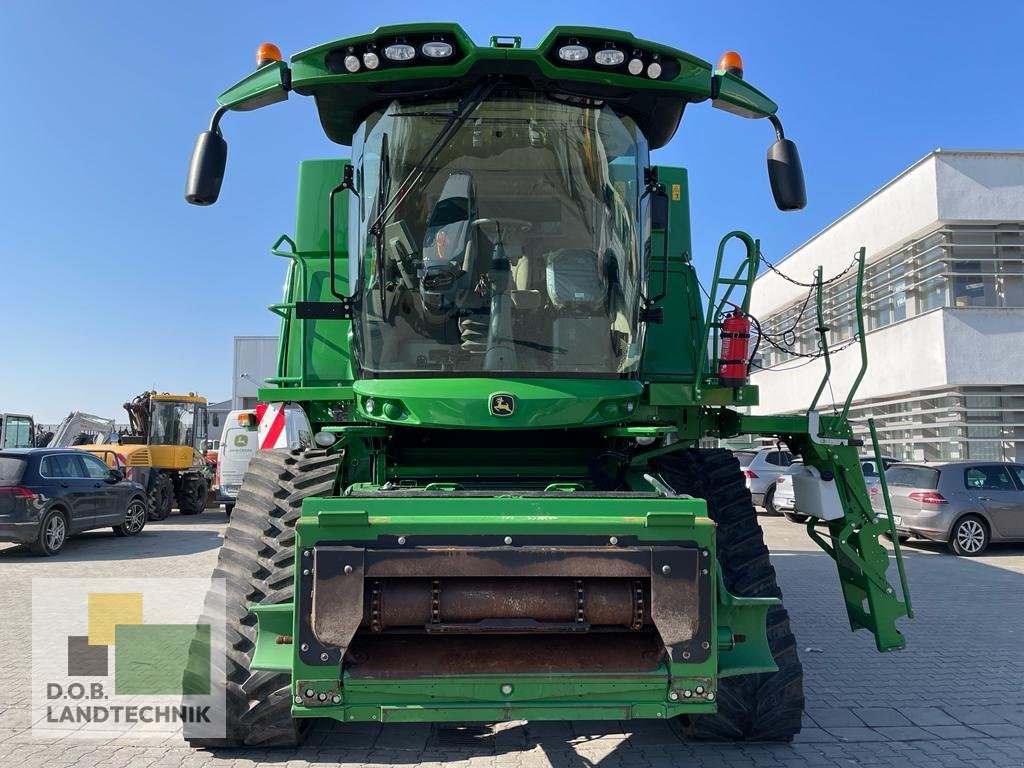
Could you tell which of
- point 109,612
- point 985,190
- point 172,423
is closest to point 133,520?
point 172,423

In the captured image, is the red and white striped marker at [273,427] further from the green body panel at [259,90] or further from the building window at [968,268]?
the building window at [968,268]

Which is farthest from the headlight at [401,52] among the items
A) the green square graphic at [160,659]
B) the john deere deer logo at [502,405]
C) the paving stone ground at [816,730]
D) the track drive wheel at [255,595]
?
the paving stone ground at [816,730]

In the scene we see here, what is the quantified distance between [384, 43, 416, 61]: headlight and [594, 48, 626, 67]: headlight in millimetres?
899

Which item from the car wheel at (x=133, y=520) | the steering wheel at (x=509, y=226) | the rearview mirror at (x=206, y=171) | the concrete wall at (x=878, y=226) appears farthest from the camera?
the concrete wall at (x=878, y=226)

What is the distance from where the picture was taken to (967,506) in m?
12.2

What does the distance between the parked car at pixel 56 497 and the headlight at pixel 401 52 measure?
36.5 ft

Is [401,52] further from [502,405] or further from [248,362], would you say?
Answer: [248,362]

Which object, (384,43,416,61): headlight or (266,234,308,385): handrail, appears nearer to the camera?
(384,43,416,61): headlight

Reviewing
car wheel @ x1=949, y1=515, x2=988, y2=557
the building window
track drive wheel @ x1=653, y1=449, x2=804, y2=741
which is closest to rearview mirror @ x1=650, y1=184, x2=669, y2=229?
track drive wheel @ x1=653, y1=449, x2=804, y2=741

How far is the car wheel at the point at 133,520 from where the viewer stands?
47.7ft

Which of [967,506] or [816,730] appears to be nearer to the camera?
[816,730]

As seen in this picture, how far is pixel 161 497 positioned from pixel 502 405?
17.0m

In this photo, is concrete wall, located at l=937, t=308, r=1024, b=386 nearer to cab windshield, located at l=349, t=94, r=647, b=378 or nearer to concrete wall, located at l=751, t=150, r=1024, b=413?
concrete wall, located at l=751, t=150, r=1024, b=413

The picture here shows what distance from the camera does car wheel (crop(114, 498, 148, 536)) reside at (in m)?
14.5
